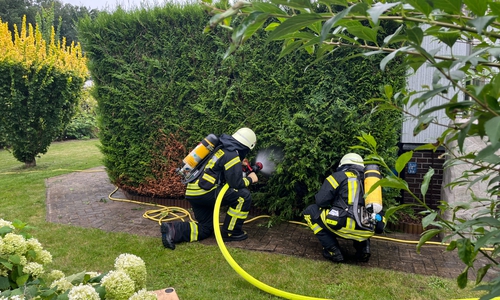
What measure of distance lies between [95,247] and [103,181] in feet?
14.5

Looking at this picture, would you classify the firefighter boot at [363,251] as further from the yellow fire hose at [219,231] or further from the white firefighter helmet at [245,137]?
the white firefighter helmet at [245,137]

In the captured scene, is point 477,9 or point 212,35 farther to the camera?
point 212,35

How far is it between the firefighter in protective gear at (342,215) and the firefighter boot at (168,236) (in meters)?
1.83

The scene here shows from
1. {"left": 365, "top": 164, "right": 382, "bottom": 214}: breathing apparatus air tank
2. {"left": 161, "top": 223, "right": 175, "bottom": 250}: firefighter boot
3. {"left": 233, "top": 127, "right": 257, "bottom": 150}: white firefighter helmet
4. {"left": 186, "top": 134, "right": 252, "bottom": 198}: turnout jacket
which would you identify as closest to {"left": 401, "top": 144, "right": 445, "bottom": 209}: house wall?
{"left": 365, "top": 164, "right": 382, "bottom": 214}: breathing apparatus air tank

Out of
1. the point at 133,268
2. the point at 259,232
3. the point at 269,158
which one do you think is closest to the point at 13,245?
the point at 133,268

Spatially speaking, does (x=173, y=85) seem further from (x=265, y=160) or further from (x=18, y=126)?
(x=18, y=126)

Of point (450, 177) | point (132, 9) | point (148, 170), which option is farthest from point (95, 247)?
point (450, 177)

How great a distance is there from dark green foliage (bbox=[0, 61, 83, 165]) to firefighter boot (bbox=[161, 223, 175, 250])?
711 cm

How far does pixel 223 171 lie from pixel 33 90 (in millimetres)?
7377

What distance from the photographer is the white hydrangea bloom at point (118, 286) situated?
1581 mm

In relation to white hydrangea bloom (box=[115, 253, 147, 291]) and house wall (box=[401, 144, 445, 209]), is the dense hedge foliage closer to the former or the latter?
house wall (box=[401, 144, 445, 209])

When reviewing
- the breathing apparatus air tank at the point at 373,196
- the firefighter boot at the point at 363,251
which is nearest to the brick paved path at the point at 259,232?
the firefighter boot at the point at 363,251

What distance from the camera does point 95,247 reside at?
4.81 metres

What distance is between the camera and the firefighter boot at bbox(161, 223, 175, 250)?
4.73 metres
